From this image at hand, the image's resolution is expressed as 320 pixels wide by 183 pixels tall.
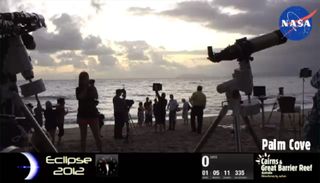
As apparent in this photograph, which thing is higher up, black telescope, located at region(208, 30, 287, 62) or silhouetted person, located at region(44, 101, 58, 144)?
black telescope, located at region(208, 30, 287, 62)

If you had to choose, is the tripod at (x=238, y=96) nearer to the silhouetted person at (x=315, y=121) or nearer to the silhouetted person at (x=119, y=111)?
the silhouetted person at (x=315, y=121)

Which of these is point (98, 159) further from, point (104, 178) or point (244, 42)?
point (244, 42)

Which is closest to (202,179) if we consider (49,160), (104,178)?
(104,178)

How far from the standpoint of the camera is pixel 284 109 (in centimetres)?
535

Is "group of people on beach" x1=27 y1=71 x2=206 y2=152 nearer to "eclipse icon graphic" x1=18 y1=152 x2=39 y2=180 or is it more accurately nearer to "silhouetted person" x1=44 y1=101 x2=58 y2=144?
"silhouetted person" x1=44 y1=101 x2=58 y2=144

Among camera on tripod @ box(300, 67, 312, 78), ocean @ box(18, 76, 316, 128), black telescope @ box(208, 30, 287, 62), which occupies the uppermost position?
black telescope @ box(208, 30, 287, 62)

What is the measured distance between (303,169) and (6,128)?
2804 mm

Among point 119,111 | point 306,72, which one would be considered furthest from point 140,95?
point 306,72

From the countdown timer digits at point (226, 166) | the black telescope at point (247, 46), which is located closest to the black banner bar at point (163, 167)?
the countdown timer digits at point (226, 166)

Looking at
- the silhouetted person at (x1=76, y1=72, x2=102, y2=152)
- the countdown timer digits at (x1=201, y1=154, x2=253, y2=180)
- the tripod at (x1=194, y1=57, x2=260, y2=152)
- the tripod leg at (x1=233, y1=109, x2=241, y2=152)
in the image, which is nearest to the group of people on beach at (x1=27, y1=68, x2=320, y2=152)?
the silhouetted person at (x1=76, y1=72, x2=102, y2=152)

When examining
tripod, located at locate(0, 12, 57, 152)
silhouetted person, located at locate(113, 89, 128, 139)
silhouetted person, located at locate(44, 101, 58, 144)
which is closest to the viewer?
tripod, located at locate(0, 12, 57, 152)

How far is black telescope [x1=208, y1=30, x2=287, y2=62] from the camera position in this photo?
134 inches

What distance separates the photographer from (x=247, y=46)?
3.49m

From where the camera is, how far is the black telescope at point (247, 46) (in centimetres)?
340
